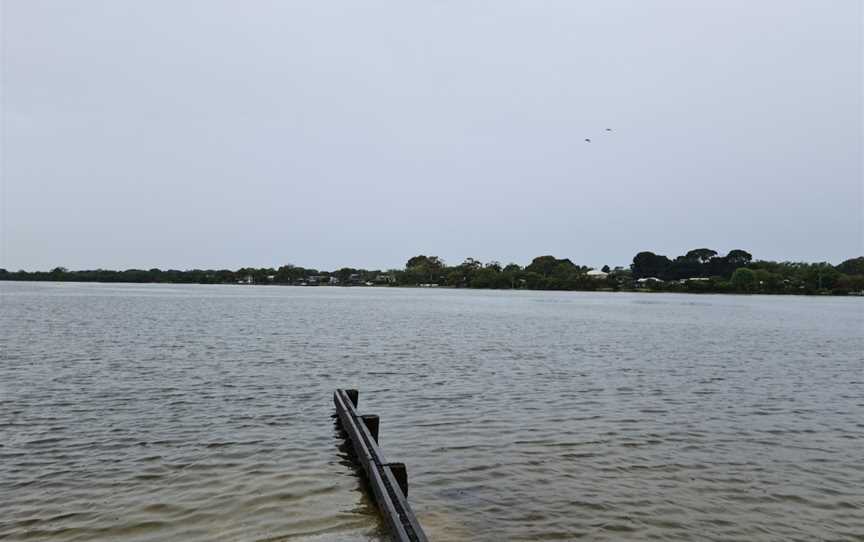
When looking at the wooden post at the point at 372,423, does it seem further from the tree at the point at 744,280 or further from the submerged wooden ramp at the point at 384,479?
the tree at the point at 744,280

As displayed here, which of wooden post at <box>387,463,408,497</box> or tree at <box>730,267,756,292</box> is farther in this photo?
tree at <box>730,267,756,292</box>

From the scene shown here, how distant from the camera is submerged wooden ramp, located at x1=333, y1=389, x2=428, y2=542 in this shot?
7.07 m

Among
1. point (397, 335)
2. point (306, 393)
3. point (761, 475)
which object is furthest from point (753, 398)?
point (397, 335)

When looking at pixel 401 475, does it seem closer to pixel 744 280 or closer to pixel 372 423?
pixel 372 423

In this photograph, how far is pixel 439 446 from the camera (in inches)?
499

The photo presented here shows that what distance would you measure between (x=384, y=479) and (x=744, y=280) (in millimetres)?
201138

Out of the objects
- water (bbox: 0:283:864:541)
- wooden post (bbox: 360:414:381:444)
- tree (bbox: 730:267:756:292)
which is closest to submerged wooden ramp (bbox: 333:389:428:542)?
wooden post (bbox: 360:414:381:444)

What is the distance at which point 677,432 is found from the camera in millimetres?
14273

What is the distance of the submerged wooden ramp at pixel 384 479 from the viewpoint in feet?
23.2

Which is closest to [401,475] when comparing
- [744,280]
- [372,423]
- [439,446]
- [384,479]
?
[384,479]

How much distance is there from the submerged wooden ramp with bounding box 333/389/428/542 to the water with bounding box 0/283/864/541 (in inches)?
18.4

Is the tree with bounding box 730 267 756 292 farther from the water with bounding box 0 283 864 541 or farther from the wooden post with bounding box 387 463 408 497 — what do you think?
the wooden post with bounding box 387 463 408 497

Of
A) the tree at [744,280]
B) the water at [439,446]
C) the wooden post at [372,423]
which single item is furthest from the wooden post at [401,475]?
the tree at [744,280]

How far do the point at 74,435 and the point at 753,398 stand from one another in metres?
19.7
